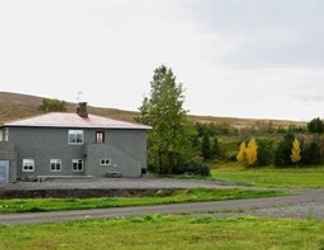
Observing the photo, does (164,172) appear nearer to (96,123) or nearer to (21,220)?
(96,123)

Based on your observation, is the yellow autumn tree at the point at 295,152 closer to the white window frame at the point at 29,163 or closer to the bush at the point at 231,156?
the bush at the point at 231,156

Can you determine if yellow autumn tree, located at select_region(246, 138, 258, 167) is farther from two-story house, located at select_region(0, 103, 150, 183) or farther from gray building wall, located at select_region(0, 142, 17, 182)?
gray building wall, located at select_region(0, 142, 17, 182)

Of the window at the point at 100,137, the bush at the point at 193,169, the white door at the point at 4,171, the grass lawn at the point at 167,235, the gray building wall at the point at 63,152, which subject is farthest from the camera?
the bush at the point at 193,169

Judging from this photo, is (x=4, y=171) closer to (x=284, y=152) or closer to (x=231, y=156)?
(x=284, y=152)

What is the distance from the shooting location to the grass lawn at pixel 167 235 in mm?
15320

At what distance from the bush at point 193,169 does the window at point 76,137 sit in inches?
528

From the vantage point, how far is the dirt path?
2494cm

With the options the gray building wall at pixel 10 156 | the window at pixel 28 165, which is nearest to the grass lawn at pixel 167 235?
the gray building wall at pixel 10 156

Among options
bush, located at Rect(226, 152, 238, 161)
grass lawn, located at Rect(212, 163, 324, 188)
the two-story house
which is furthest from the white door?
bush, located at Rect(226, 152, 238, 161)

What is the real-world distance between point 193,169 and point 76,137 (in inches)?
568

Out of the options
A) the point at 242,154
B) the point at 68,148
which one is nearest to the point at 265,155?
the point at 242,154

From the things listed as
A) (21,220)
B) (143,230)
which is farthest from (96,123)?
(143,230)

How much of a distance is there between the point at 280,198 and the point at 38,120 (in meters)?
38.8

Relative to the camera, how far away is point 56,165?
70688 millimetres
